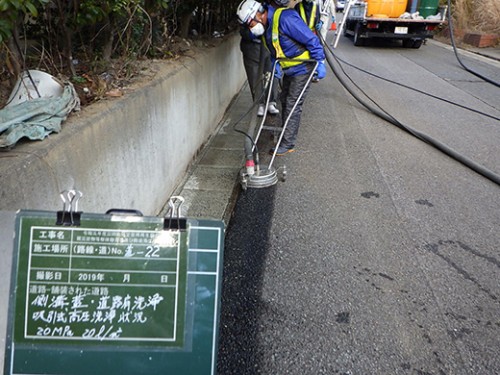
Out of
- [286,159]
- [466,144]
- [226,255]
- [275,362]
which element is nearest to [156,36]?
[286,159]

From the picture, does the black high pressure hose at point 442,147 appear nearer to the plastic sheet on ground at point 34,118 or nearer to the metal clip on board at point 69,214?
the plastic sheet on ground at point 34,118

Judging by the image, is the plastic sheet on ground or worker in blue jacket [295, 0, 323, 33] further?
worker in blue jacket [295, 0, 323, 33]

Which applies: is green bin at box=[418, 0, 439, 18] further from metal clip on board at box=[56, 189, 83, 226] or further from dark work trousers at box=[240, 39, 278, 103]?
metal clip on board at box=[56, 189, 83, 226]

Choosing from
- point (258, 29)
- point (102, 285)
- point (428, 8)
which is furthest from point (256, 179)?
point (428, 8)

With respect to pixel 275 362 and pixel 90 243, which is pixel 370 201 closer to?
pixel 275 362

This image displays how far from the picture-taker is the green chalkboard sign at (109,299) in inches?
56.9

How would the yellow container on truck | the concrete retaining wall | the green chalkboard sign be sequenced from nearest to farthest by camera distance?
the green chalkboard sign → the concrete retaining wall → the yellow container on truck

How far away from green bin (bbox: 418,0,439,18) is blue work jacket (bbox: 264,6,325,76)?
12161 millimetres

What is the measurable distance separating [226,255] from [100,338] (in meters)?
1.86

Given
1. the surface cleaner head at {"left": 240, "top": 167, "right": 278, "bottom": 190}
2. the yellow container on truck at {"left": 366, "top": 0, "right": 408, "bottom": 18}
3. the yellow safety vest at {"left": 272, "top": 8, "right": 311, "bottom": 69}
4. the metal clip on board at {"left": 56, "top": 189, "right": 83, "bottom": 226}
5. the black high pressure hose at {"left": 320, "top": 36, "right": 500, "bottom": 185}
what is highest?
the yellow container on truck at {"left": 366, "top": 0, "right": 408, "bottom": 18}

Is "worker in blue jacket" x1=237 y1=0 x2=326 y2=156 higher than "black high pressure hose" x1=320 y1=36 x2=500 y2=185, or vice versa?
"worker in blue jacket" x1=237 y1=0 x2=326 y2=156

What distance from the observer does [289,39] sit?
4.70 m

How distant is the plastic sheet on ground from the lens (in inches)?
86.5

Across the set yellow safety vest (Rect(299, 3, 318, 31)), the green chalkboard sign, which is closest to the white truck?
yellow safety vest (Rect(299, 3, 318, 31))
